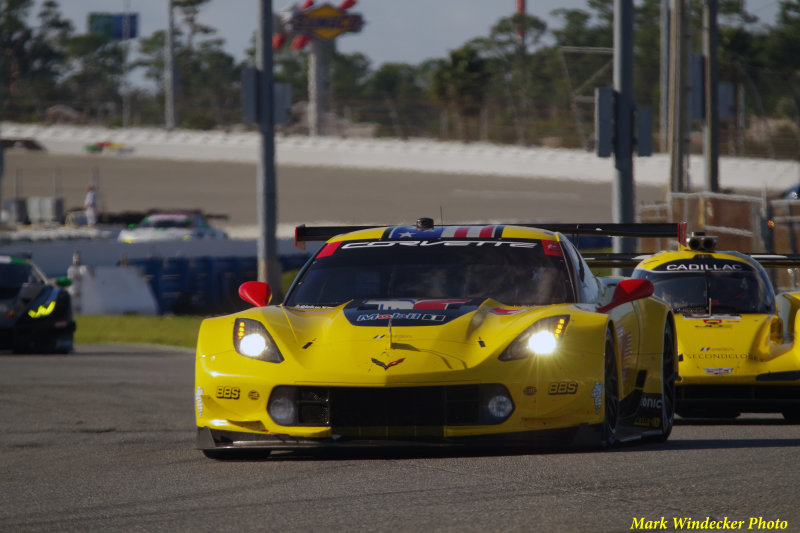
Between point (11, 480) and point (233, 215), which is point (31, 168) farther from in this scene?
point (11, 480)

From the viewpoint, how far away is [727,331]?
430 inches

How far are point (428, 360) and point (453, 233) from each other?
1.67m

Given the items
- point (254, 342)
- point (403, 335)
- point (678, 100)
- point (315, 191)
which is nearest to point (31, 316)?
point (678, 100)

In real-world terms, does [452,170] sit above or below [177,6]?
below

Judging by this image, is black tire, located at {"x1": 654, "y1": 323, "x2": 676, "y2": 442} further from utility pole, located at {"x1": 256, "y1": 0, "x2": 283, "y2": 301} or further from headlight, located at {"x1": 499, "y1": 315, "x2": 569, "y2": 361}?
utility pole, located at {"x1": 256, "y1": 0, "x2": 283, "y2": 301}

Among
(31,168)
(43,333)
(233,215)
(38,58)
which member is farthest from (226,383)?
(38,58)

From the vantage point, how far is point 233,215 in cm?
5425

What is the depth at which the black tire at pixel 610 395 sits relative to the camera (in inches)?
292

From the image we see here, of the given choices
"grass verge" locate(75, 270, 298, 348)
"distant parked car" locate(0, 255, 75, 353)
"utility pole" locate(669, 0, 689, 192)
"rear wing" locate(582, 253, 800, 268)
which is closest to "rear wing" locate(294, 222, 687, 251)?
"rear wing" locate(582, 253, 800, 268)

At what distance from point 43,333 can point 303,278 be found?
11.4 m

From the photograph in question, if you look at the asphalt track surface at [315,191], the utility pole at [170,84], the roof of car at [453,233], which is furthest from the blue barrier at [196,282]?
the utility pole at [170,84]

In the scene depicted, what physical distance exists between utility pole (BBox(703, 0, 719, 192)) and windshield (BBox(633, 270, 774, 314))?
1743 cm

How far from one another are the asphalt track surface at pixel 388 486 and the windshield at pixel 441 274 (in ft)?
3.10

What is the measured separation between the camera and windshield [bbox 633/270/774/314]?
11.4 meters
